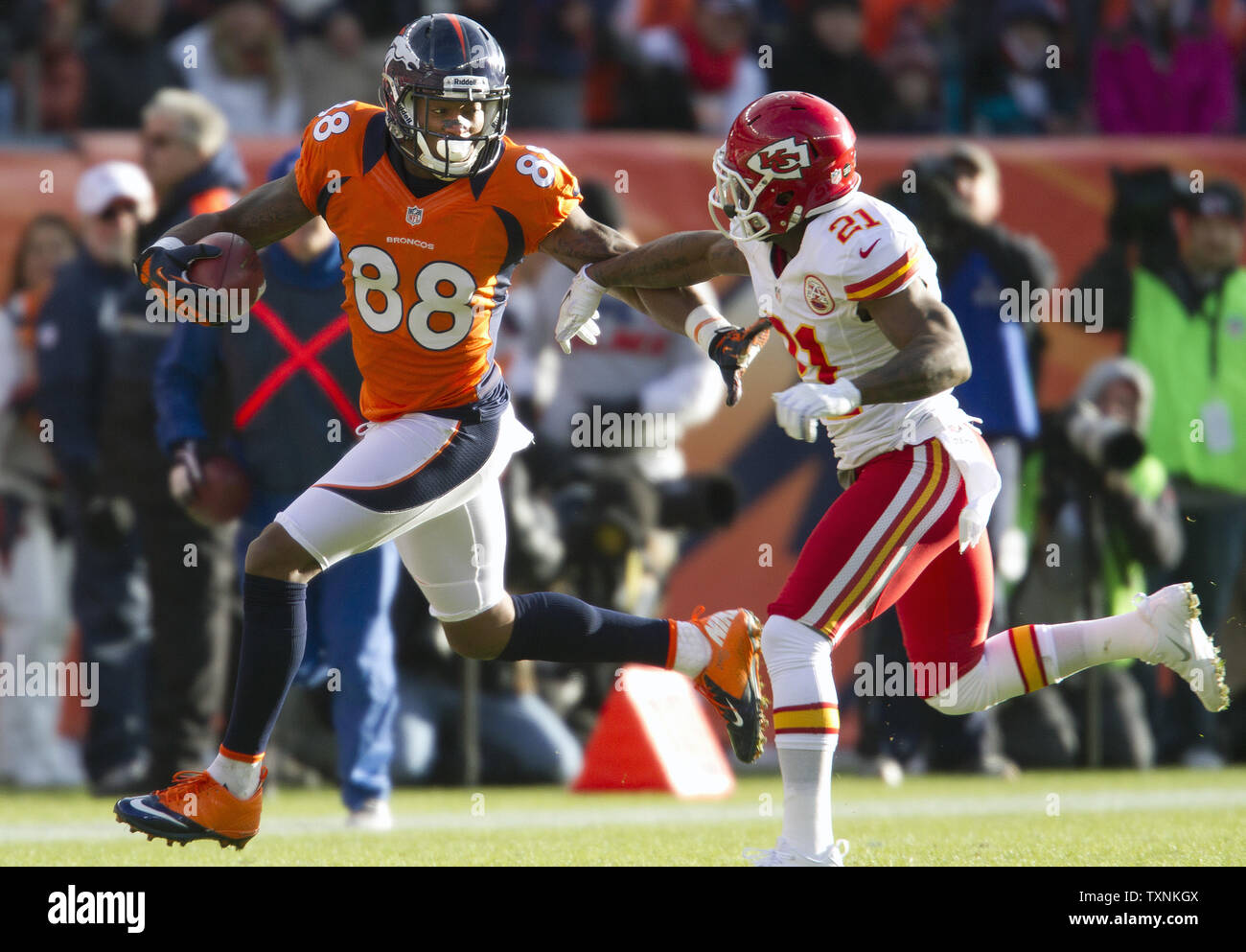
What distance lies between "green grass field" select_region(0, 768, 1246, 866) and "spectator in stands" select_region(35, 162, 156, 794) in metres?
0.35

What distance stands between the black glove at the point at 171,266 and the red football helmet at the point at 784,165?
4.27 feet

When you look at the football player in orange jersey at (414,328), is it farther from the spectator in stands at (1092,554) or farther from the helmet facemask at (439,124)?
the spectator in stands at (1092,554)

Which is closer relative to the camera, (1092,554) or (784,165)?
(784,165)

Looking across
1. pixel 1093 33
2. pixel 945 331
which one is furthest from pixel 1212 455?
pixel 945 331

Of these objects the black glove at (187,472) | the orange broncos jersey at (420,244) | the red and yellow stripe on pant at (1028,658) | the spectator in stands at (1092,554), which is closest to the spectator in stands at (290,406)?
the black glove at (187,472)

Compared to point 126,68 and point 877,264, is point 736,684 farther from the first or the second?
point 126,68

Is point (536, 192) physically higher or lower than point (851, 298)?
higher

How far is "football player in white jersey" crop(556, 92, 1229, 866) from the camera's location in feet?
14.7

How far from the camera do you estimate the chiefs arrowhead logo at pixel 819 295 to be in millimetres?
4641

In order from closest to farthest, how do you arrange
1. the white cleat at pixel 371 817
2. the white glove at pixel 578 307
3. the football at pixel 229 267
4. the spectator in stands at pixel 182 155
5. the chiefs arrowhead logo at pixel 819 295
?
the chiefs arrowhead logo at pixel 819 295, the football at pixel 229 267, the white glove at pixel 578 307, the white cleat at pixel 371 817, the spectator in stands at pixel 182 155

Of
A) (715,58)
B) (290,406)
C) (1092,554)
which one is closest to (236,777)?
(290,406)

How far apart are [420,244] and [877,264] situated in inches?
44.5

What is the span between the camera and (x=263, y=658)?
470 centimetres

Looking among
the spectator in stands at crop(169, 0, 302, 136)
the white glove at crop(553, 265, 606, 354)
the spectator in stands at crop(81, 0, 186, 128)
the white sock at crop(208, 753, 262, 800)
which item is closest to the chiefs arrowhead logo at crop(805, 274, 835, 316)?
the white glove at crop(553, 265, 606, 354)
